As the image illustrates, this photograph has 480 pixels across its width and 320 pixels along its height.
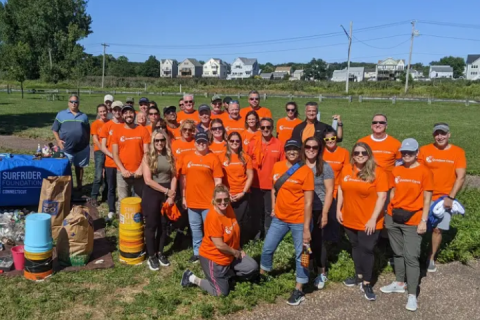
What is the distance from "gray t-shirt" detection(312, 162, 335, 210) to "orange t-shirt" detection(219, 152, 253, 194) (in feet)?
3.31

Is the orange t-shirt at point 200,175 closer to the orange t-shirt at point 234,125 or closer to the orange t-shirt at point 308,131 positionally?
the orange t-shirt at point 234,125

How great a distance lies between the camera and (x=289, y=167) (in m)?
4.69

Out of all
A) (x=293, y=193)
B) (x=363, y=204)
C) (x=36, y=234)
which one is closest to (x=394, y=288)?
(x=363, y=204)

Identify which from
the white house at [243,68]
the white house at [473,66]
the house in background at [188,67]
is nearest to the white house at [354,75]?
the white house at [243,68]

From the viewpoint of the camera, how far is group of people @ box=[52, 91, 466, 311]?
466 cm

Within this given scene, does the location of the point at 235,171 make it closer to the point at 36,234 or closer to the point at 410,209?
the point at 410,209

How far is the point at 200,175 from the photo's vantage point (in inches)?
202

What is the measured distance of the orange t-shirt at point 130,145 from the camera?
245 inches

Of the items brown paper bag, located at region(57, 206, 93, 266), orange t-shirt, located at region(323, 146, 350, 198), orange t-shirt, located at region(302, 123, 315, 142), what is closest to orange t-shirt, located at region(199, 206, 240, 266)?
orange t-shirt, located at region(323, 146, 350, 198)

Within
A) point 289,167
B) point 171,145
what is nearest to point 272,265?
point 289,167

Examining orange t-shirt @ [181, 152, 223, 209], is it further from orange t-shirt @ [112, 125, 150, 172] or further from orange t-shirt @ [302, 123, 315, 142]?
orange t-shirt @ [302, 123, 315, 142]

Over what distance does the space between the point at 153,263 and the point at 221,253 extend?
49.4 inches

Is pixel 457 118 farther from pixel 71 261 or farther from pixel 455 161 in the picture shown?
pixel 71 261

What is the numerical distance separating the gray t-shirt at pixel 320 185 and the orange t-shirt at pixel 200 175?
1.19 m
